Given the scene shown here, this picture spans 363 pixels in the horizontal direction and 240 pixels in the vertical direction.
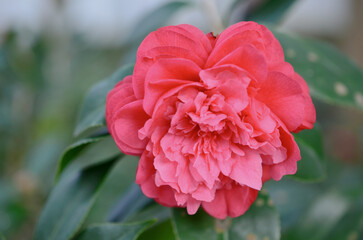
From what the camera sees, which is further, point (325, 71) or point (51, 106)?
point (51, 106)

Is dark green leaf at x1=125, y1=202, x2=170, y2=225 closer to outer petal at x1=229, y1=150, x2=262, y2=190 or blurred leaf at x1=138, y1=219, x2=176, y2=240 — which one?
blurred leaf at x1=138, y1=219, x2=176, y2=240

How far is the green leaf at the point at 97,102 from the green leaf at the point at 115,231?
0.16m

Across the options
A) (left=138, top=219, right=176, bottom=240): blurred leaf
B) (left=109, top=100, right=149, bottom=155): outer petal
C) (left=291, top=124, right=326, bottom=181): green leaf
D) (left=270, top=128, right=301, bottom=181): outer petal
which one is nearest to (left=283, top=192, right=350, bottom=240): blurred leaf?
A: (left=291, top=124, right=326, bottom=181): green leaf

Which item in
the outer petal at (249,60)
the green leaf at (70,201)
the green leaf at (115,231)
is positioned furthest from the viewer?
the green leaf at (70,201)

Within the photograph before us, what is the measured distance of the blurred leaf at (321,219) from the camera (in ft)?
2.91

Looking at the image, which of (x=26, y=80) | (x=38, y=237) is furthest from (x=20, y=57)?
(x=38, y=237)

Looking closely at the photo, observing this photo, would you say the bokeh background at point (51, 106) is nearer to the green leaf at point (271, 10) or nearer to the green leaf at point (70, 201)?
the green leaf at point (271, 10)

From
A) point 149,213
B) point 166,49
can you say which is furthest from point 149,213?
point 166,49

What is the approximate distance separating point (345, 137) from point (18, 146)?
1636mm

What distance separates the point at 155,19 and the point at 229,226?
2.30ft

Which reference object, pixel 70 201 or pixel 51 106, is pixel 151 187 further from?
pixel 51 106

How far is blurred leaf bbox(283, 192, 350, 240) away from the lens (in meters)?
0.89

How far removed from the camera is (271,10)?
0.91m

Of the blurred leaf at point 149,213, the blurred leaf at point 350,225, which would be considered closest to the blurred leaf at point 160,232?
the blurred leaf at point 149,213
